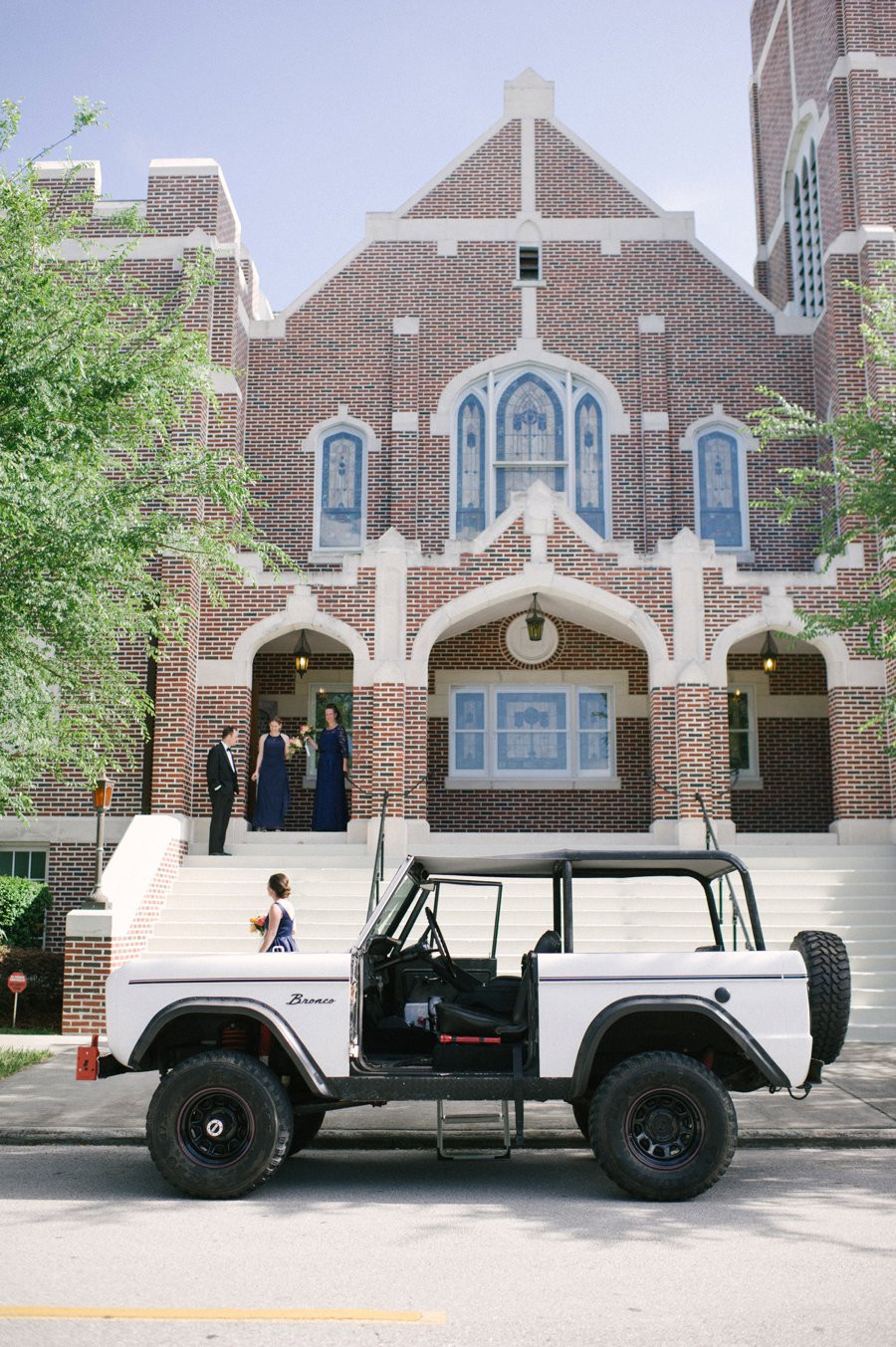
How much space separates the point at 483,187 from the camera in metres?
21.7

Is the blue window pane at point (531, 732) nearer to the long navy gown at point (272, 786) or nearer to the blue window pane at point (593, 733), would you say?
the blue window pane at point (593, 733)

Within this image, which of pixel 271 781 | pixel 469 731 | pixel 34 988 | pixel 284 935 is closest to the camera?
pixel 284 935

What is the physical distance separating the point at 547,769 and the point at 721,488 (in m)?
5.28

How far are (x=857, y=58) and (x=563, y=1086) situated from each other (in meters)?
18.2

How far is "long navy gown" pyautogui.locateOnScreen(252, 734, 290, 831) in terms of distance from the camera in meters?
17.3

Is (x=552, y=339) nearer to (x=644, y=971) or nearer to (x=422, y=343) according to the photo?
(x=422, y=343)

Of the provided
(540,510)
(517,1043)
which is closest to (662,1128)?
(517,1043)

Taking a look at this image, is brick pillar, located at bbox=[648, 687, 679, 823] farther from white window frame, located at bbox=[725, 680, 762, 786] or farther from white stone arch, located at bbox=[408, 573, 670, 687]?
white window frame, located at bbox=[725, 680, 762, 786]

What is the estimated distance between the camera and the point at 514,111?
863 inches

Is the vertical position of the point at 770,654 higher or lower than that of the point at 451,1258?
higher

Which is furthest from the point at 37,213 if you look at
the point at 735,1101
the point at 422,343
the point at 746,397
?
the point at 746,397

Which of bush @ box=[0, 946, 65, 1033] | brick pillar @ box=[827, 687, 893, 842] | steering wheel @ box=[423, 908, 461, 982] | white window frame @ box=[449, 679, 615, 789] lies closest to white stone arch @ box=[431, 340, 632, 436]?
white window frame @ box=[449, 679, 615, 789]

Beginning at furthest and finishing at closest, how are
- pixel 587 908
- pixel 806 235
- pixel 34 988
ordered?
1. pixel 806 235
2. pixel 34 988
3. pixel 587 908

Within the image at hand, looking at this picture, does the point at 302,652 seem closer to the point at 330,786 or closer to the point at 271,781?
the point at 271,781
